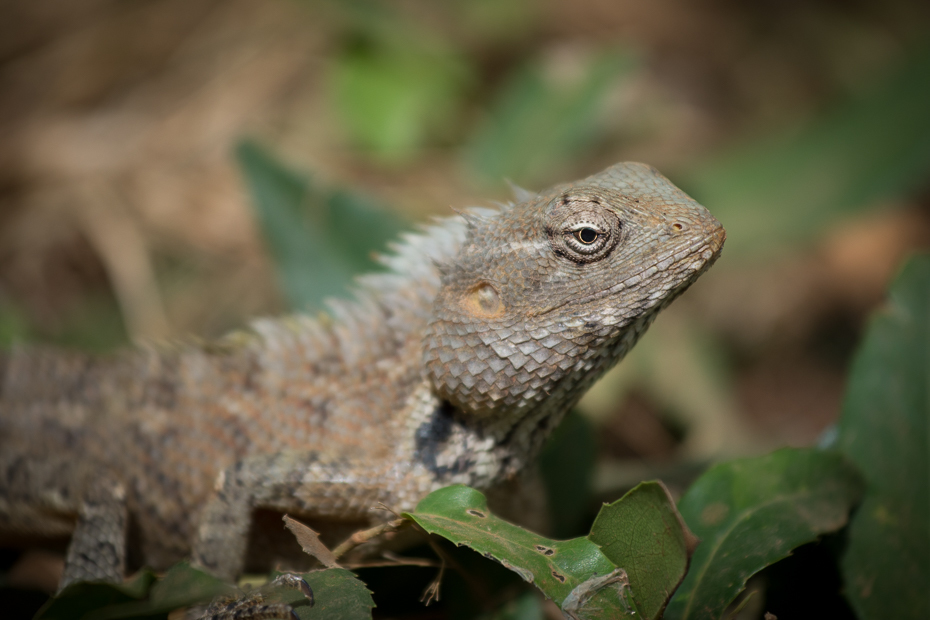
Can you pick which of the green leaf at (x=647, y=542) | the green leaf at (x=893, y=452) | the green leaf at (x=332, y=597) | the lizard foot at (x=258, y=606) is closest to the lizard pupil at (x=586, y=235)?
the green leaf at (x=647, y=542)

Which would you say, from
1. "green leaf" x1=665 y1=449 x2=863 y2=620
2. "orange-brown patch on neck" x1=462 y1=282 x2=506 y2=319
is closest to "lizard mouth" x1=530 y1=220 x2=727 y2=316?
"orange-brown patch on neck" x1=462 y1=282 x2=506 y2=319

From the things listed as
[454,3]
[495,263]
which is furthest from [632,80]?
[495,263]

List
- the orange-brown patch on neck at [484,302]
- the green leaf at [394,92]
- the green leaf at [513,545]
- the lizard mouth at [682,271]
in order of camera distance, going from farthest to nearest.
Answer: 1. the green leaf at [394,92]
2. the orange-brown patch on neck at [484,302]
3. the lizard mouth at [682,271]
4. the green leaf at [513,545]

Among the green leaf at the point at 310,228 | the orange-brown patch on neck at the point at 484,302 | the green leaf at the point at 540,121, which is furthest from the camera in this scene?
the green leaf at the point at 540,121

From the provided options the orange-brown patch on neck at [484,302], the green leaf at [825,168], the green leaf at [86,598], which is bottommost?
the green leaf at [86,598]

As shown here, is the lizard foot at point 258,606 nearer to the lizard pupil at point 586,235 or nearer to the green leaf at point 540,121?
the lizard pupil at point 586,235

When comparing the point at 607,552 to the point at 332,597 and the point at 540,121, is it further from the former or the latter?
the point at 540,121

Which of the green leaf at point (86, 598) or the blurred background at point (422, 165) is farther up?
the blurred background at point (422, 165)
